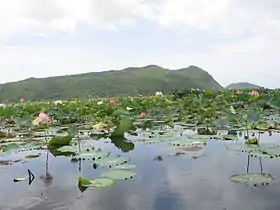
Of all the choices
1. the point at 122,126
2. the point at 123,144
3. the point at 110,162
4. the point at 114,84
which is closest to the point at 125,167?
the point at 110,162

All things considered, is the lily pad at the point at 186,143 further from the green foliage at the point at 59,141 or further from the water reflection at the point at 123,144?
the green foliage at the point at 59,141

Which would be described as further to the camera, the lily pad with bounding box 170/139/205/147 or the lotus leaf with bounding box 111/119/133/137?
the lotus leaf with bounding box 111/119/133/137

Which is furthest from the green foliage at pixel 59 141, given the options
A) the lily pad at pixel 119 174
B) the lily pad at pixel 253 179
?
the lily pad at pixel 253 179

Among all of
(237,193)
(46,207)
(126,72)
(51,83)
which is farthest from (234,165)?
(126,72)

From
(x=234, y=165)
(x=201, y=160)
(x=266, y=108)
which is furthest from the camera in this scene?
(x=266, y=108)

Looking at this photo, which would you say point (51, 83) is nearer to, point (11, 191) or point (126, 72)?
point (126, 72)

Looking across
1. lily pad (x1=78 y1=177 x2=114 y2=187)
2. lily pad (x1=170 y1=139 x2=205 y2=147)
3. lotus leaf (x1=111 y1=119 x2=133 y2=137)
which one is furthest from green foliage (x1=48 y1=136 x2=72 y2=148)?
lily pad (x1=78 y1=177 x2=114 y2=187)

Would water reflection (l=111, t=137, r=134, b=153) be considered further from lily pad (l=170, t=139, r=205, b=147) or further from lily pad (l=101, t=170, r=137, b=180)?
lily pad (l=101, t=170, r=137, b=180)
